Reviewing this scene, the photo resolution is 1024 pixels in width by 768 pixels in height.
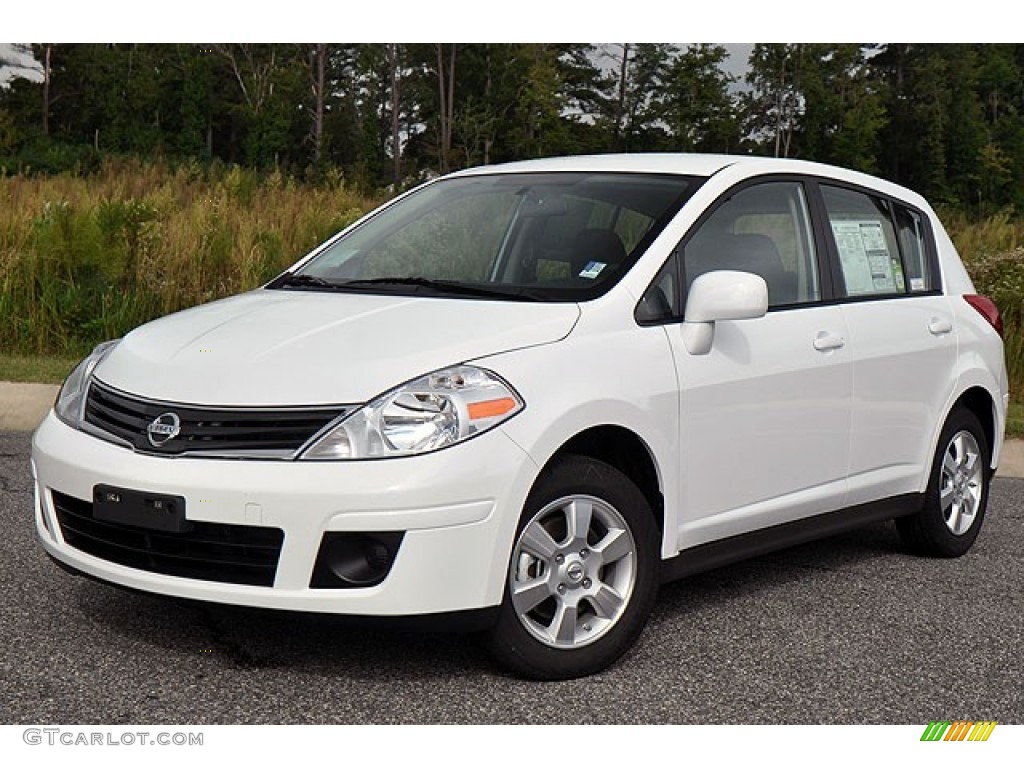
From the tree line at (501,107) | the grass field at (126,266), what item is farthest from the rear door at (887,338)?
the tree line at (501,107)

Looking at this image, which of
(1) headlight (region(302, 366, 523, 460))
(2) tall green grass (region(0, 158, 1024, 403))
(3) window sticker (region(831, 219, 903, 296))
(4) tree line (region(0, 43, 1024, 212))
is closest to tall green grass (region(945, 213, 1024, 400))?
(2) tall green grass (region(0, 158, 1024, 403))

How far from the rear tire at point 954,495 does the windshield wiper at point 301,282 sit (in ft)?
9.14

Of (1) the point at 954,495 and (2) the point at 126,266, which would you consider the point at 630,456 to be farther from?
(2) the point at 126,266

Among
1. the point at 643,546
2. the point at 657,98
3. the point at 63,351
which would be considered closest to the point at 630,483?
the point at 643,546

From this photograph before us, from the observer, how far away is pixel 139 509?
4.21 metres

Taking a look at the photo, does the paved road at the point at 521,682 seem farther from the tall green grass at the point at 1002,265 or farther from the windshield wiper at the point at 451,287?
the tall green grass at the point at 1002,265

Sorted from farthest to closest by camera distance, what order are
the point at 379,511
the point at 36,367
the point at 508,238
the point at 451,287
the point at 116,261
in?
the point at 116,261
the point at 36,367
the point at 508,238
the point at 451,287
the point at 379,511

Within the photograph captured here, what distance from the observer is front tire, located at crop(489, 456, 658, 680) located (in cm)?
432

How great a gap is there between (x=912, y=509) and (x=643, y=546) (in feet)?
6.77

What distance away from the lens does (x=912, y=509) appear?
20.4 feet

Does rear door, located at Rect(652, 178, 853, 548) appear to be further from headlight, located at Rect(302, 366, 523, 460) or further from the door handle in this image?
headlight, located at Rect(302, 366, 523, 460)

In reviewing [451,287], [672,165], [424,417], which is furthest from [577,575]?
[672,165]

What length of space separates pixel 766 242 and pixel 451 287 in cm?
129

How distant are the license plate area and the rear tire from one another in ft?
11.6
